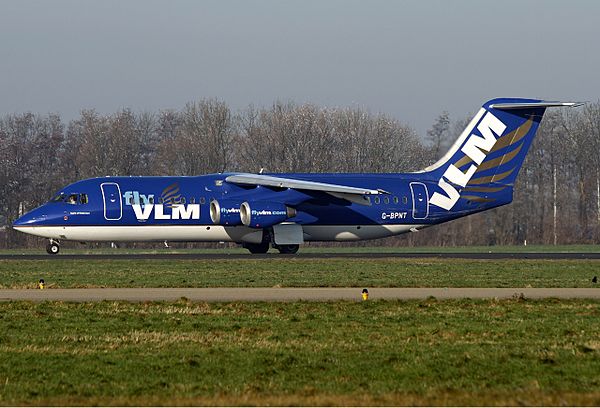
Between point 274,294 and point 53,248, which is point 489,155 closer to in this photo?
point 53,248

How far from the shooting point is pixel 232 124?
102 meters

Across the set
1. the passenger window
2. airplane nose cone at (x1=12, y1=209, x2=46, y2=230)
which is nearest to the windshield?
the passenger window

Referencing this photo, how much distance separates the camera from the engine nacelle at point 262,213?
53.2 metres

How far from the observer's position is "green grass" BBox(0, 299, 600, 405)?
587 inches

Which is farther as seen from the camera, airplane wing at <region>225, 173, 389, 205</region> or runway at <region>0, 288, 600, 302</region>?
airplane wing at <region>225, 173, 389, 205</region>

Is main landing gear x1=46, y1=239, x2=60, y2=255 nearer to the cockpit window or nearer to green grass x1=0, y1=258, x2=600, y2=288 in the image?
the cockpit window

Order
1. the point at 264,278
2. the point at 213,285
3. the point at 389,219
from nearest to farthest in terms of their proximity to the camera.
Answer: the point at 213,285 → the point at 264,278 → the point at 389,219

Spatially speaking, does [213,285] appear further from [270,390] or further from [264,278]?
[270,390]

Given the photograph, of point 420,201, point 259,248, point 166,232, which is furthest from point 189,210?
point 420,201

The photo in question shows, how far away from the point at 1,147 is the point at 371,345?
85.7 metres

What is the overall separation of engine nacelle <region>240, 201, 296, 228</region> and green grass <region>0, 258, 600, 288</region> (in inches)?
170

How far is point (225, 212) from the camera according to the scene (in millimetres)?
53250

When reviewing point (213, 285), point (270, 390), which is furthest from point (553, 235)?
point (270, 390)

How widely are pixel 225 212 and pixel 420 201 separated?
10106 millimetres
